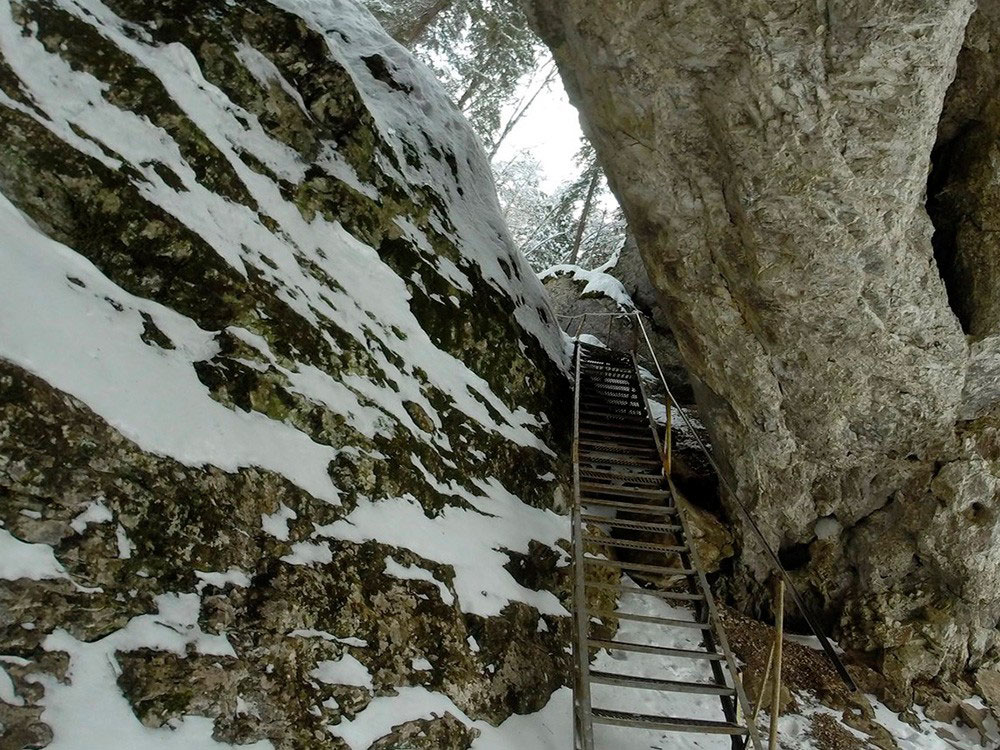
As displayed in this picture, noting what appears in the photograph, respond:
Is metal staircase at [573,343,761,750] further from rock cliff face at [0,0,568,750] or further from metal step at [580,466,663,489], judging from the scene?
rock cliff face at [0,0,568,750]

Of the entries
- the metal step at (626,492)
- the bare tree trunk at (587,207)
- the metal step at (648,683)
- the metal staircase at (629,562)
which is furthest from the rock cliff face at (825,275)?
the bare tree trunk at (587,207)

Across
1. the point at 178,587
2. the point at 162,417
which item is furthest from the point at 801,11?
the point at 178,587

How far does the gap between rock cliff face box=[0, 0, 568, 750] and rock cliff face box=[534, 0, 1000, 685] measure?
2.96 m

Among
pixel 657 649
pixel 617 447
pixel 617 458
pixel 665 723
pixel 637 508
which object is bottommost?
pixel 665 723

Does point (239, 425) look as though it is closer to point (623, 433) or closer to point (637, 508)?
point (637, 508)

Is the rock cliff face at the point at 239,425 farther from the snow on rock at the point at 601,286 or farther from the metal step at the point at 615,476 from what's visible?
the snow on rock at the point at 601,286

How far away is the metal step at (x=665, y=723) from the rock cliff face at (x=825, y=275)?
170 inches

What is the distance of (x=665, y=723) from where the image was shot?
3.83 m

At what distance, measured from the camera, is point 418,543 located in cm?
474

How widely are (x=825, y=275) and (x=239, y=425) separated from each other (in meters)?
6.33

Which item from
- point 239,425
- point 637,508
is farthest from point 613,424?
point 239,425

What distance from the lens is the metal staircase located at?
3986 millimetres

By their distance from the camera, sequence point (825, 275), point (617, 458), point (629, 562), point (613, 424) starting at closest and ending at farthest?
point (825, 275), point (629, 562), point (617, 458), point (613, 424)

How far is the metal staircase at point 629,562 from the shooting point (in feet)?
13.1
